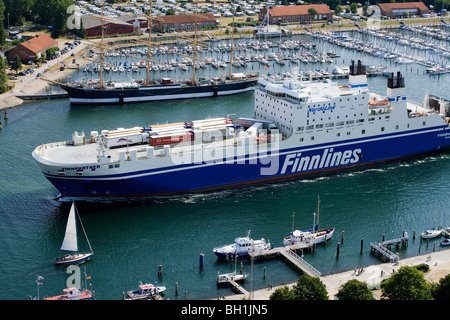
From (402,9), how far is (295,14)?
18053 mm

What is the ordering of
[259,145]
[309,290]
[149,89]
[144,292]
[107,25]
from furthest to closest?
[107,25]
[149,89]
[259,145]
[144,292]
[309,290]

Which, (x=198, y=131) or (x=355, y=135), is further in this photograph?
(x=355, y=135)

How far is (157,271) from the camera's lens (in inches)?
1246

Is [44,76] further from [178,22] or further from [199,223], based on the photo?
[199,223]

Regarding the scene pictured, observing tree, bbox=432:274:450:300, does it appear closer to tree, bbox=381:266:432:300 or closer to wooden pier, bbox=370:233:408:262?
tree, bbox=381:266:432:300

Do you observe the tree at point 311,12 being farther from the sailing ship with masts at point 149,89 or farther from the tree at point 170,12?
the sailing ship with masts at point 149,89

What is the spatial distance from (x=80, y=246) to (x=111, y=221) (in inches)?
130

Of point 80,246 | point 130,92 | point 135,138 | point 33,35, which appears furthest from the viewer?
point 33,35

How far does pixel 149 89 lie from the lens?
2382 inches

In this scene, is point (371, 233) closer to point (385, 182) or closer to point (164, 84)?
point (385, 182)

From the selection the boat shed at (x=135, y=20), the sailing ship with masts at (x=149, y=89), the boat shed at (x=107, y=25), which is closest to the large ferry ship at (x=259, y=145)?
the sailing ship with masts at (x=149, y=89)

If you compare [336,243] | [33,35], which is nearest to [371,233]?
[336,243]

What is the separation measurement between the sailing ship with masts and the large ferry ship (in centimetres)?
1753

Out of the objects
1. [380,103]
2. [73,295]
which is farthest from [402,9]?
[73,295]
